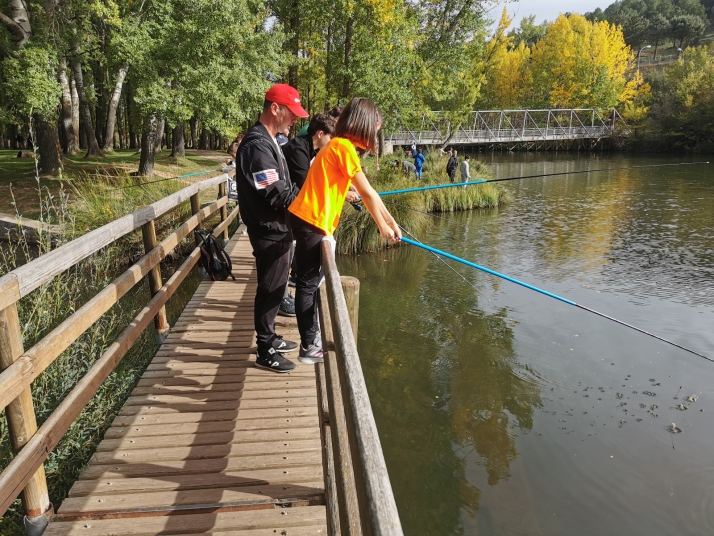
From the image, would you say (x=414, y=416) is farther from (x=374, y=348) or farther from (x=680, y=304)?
(x=680, y=304)

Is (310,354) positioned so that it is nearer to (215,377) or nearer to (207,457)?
(215,377)

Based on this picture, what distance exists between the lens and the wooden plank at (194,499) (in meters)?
2.24

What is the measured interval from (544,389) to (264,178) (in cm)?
395

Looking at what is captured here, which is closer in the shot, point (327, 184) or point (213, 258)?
point (327, 184)

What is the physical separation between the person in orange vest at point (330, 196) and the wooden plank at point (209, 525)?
3.19ft

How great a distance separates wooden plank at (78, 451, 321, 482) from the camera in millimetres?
2486

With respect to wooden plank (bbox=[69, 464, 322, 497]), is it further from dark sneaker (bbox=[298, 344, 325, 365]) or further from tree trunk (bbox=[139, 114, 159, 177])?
tree trunk (bbox=[139, 114, 159, 177])

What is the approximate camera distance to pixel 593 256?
10750 mm

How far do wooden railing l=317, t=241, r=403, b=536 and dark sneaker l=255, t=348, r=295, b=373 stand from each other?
78 centimetres

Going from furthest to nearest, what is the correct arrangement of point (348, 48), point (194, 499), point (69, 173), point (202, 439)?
point (348, 48)
point (69, 173)
point (202, 439)
point (194, 499)

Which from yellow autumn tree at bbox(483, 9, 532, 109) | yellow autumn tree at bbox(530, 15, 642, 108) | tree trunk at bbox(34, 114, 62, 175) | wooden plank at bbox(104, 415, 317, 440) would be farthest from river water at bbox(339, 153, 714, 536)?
yellow autumn tree at bbox(483, 9, 532, 109)

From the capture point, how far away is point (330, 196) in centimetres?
298

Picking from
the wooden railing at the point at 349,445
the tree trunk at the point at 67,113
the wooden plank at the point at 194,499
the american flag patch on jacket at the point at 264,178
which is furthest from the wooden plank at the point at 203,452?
the tree trunk at the point at 67,113

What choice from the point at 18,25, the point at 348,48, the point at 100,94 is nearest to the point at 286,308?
the point at 18,25
